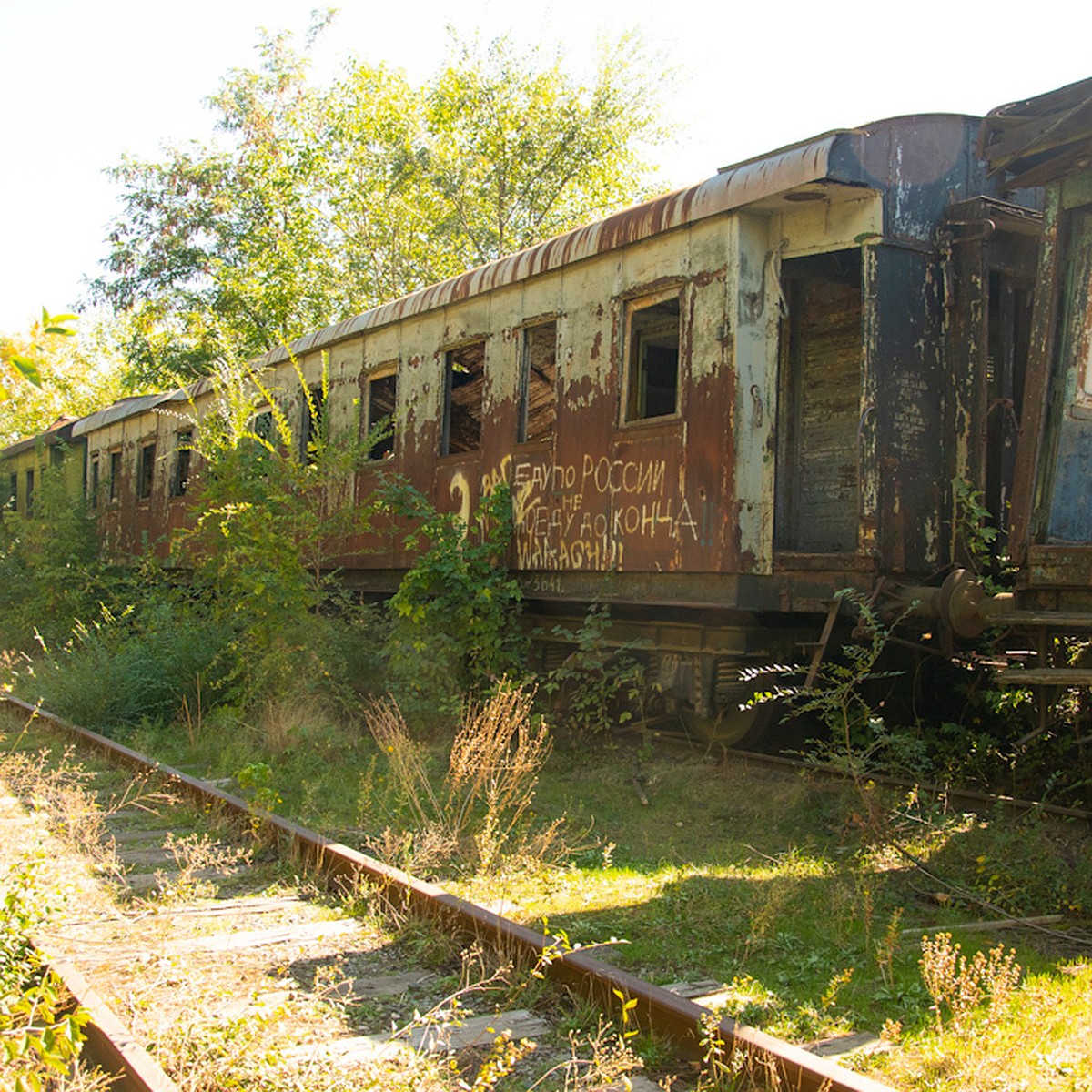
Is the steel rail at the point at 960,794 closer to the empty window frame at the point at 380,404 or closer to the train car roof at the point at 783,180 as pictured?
the train car roof at the point at 783,180

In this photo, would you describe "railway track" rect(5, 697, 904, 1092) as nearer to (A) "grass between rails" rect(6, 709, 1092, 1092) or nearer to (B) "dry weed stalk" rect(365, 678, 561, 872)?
(A) "grass between rails" rect(6, 709, 1092, 1092)

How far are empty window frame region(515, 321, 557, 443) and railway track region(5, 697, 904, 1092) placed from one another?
15.5 feet

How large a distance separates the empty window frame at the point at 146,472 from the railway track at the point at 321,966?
46.0 feet

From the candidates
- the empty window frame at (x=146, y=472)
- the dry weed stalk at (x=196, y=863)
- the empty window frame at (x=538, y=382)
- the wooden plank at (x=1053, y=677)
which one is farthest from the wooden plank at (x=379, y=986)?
the empty window frame at (x=146, y=472)

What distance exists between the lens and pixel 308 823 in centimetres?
602

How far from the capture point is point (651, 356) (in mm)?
8625

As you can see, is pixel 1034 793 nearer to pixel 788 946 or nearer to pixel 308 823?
pixel 788 946

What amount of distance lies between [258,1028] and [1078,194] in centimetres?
537

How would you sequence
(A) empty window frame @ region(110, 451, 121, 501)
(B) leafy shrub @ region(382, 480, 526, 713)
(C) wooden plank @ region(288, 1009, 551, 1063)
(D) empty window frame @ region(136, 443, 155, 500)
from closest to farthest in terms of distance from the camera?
(C) wooden plank @ region(288, 1009, 551, 1063) → (B) leafy shrub @ region(382, 480, 526, 713) → (D) empty window frame @ region(136, 443, 155, 500) → (A) empty window frame @ region(110, 451, 121, 501)

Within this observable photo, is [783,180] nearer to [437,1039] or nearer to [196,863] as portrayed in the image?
[196,863]

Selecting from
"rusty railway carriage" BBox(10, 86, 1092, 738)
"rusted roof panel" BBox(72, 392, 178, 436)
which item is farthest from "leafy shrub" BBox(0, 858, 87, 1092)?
"rusted roof panel" BBox(72, 392, 178, 436)

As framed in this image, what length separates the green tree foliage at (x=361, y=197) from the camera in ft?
88.1

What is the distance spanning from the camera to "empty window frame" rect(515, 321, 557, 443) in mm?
9477

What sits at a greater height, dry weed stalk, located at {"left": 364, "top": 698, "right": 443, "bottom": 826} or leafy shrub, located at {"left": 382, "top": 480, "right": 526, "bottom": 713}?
leafy shrub, located at {"left": 382, "top": 480, "right": 526, "bottom": 713}
